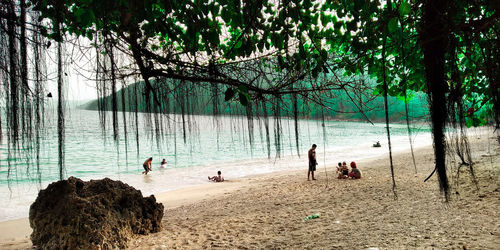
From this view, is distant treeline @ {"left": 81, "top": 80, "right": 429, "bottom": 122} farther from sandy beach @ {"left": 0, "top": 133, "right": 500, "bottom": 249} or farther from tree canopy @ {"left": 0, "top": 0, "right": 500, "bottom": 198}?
sandy beach @ {"left": 0, "top": 133, "right": 500, "bottom": 249}

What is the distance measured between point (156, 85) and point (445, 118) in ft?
8.94

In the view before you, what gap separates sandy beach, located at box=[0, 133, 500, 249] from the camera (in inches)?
180

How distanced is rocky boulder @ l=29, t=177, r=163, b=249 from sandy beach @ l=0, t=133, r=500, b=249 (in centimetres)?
47

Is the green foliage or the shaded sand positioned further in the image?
the shaded sand

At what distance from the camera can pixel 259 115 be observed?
343cm

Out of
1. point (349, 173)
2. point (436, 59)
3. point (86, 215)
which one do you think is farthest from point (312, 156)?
point (436, 59)

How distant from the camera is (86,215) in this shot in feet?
17.0

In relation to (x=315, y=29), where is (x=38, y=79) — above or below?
below

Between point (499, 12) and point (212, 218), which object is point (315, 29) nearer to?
point (499, 12)

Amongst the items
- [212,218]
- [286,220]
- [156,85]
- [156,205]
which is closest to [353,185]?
[286,220]

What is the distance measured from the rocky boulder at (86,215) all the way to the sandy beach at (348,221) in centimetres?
47

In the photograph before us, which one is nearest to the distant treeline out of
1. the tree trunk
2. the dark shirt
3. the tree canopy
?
the tree canopy

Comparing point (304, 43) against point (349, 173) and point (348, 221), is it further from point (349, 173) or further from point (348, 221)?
point (349, 173)

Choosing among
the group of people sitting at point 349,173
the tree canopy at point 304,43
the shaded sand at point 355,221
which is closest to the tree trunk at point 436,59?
the tree canopy at point 304,43
